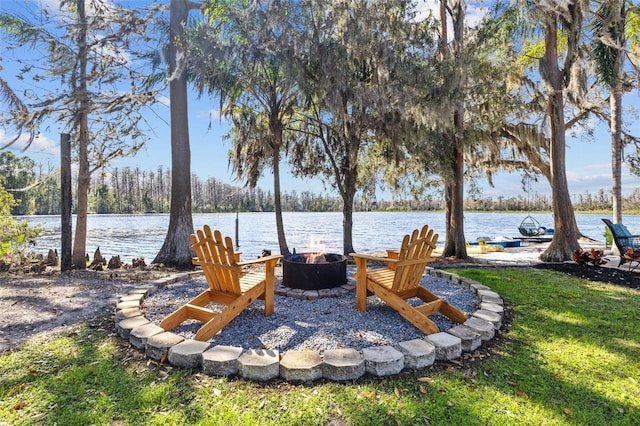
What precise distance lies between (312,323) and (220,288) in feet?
3.04

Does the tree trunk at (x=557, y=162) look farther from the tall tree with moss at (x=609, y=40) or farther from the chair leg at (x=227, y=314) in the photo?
the chair leg at (x=227, y=314)

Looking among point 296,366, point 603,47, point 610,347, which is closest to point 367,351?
point 296,366

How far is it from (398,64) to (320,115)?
2.03 meters

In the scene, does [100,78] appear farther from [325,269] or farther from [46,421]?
[46,421]

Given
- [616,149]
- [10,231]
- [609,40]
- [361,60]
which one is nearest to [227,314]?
[361,60]

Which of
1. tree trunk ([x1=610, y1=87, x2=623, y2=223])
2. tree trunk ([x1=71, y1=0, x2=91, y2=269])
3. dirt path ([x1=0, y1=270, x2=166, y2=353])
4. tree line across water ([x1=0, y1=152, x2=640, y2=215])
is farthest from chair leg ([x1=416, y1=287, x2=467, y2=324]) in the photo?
tree line across water ([x1=0, y1=152, x2=640, y2=215])

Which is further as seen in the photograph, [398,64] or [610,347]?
[398,64]

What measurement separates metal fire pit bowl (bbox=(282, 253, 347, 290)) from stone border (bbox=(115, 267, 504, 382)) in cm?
159

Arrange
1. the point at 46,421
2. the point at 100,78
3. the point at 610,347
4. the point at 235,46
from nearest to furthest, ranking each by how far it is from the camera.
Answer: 1. the point at 46,421
2. the point at 610,347
3. the point at 235,46
4. the point at 100,78

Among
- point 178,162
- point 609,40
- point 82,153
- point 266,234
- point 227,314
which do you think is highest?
point 609,40

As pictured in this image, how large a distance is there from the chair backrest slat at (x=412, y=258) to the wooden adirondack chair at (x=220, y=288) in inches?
46.5

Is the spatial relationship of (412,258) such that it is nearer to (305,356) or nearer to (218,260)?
(305,356)

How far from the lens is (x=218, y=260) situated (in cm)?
288

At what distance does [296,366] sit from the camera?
209 centimetres
